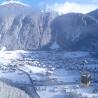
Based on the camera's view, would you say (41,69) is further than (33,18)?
No

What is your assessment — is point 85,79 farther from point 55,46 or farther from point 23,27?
point 23,27

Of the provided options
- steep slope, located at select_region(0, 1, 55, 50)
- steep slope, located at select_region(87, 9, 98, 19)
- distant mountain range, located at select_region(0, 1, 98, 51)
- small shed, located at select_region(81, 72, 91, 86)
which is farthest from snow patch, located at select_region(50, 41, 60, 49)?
small shed, located at select_region(81, 72, 91, 86)

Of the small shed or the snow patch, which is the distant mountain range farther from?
the small shed

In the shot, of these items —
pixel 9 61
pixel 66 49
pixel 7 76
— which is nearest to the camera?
pixel 7 76

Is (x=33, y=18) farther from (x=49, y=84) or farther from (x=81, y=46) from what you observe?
(x=49, y=84)

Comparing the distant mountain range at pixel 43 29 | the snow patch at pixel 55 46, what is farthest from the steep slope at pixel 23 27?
the snow patch at pixel 55 46

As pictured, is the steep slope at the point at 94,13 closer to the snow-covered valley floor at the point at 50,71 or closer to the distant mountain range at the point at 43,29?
the distant mountain range at the point at 43,29

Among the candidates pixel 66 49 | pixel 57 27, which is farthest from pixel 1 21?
pixel 66 49
